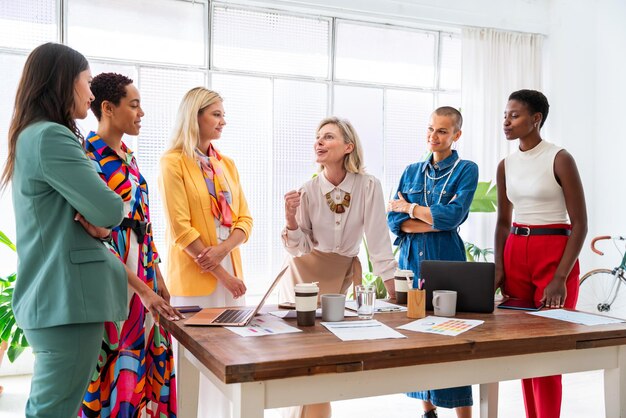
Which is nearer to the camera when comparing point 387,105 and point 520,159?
point 520,159

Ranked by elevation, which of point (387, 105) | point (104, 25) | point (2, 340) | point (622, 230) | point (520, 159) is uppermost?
point (104, 25)

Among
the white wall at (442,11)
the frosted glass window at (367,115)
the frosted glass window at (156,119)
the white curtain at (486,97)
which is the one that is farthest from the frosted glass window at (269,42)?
the white curtain at (486,97)

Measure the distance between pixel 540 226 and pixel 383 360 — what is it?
54.7 inches

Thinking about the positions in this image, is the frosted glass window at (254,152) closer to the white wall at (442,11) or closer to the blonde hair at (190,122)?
the white wall at (442,11)

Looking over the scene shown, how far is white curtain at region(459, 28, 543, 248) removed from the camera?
573 centimetres

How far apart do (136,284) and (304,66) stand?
→ 12.1ft

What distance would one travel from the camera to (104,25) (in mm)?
4656

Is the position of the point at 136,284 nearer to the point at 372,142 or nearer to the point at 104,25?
the point at 104,25

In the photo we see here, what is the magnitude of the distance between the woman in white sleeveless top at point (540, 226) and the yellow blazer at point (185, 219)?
1346 mm

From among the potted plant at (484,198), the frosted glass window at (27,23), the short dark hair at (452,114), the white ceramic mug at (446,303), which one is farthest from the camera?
the potted plant at (484,198)

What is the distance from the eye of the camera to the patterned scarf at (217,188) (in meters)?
2.82

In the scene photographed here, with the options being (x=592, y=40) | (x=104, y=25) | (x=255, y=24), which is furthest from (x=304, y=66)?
(x=592, y=40)

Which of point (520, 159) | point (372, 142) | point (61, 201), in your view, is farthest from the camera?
point (372, 142)

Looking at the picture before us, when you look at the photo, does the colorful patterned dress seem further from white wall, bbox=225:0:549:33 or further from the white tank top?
white wall, bbox=225:0:549:33
